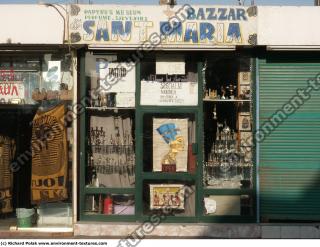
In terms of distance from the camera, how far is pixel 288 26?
10.2 meters

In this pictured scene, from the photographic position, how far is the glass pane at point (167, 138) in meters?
10.4

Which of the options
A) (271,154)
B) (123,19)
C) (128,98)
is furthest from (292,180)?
(123,19)

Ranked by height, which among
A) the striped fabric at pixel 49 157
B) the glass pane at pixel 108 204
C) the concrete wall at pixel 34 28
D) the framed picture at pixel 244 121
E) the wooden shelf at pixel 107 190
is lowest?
the glass pane at pixel 108 204

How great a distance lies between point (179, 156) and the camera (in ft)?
34.2

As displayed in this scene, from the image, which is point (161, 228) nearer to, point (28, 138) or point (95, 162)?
point (95, 162)

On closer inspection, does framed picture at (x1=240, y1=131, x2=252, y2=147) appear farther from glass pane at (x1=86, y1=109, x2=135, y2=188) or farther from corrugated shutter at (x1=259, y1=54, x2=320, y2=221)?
glass pane at (x1=86, y1=109, x2=135, y2=188)

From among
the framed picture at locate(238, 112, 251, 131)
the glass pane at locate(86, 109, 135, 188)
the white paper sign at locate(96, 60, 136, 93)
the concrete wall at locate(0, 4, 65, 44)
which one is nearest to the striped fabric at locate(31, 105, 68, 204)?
the glass pane at locate(86, 109, 135, 188)

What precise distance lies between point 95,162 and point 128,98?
4.10 ft

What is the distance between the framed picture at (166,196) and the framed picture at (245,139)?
4.40ft

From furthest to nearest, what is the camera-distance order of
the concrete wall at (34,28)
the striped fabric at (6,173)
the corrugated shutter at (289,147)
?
the striped fabric at (6,173)
the corrugated shutter at (289,147)
the concrete wall at (34,28)

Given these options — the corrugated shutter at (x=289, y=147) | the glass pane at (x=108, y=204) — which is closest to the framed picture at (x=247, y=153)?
the corrugated shutter at (x=289, y=147)

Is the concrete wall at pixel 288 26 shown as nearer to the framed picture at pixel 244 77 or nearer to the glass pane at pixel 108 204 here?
the framed picture at pixel 244 77

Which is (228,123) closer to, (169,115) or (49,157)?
(169,115)

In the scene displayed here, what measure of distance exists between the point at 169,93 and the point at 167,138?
0.78 m
